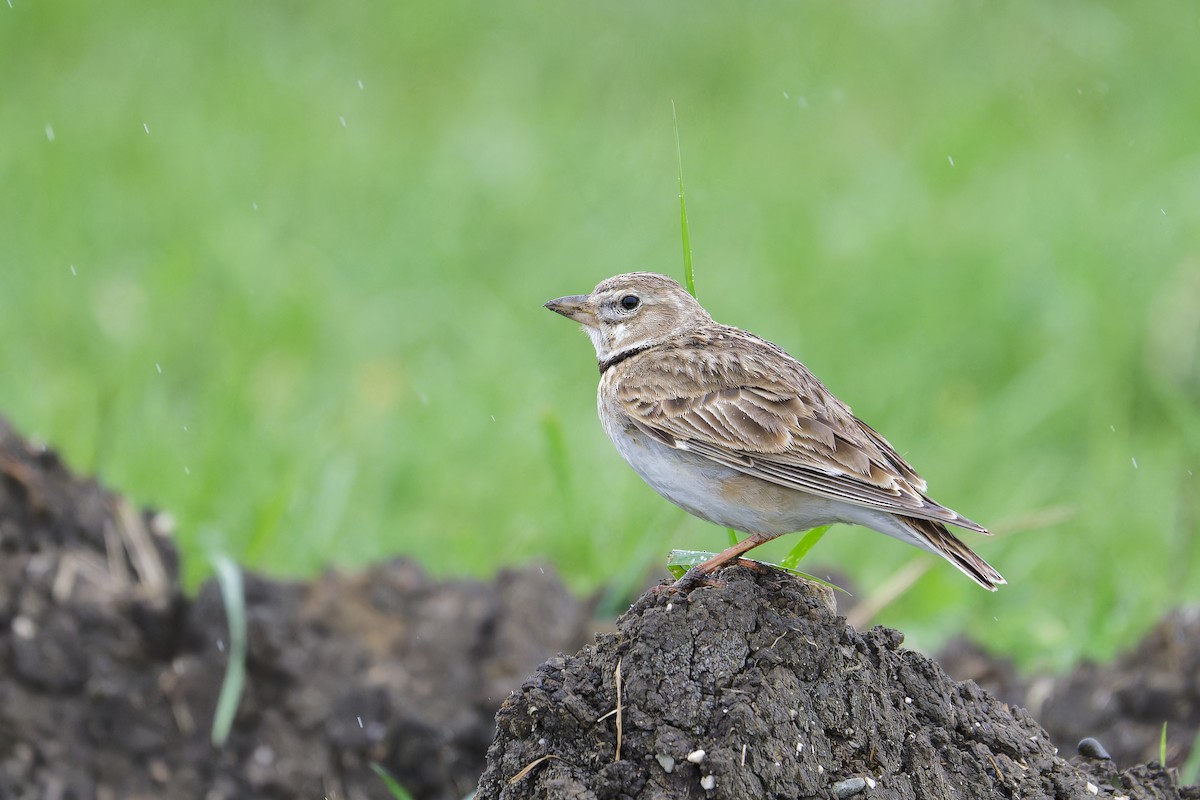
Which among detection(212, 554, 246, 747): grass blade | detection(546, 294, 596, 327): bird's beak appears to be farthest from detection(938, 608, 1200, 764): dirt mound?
detection(212, 554, 246, 747): grass blade

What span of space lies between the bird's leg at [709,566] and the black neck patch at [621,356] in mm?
908

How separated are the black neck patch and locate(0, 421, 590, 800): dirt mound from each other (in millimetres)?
1212

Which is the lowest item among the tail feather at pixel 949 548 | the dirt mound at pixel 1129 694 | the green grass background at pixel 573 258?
the green grass background at pixel 573 258

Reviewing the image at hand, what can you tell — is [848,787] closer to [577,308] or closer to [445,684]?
[577,308]

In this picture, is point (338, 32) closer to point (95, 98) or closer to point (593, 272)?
point (95, 98)

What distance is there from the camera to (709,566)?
11.1 ft

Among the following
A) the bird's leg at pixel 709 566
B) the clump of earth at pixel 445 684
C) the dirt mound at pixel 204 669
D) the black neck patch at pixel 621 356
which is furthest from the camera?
the dirt mound at pixel 204 669

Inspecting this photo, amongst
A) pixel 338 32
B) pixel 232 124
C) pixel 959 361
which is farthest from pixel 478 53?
pixel 959 361

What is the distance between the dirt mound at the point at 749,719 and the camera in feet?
9.89

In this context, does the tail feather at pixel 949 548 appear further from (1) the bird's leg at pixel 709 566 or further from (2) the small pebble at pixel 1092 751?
(2) the small pebble at pixel 1092 751

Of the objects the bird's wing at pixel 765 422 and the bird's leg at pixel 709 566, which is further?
the bird's wing at pixel 765 422

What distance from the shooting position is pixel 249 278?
8656 mm

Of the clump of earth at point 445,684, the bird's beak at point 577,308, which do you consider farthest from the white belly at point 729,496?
the bird's beak at point 577,308

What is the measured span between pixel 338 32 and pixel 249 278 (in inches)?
178
